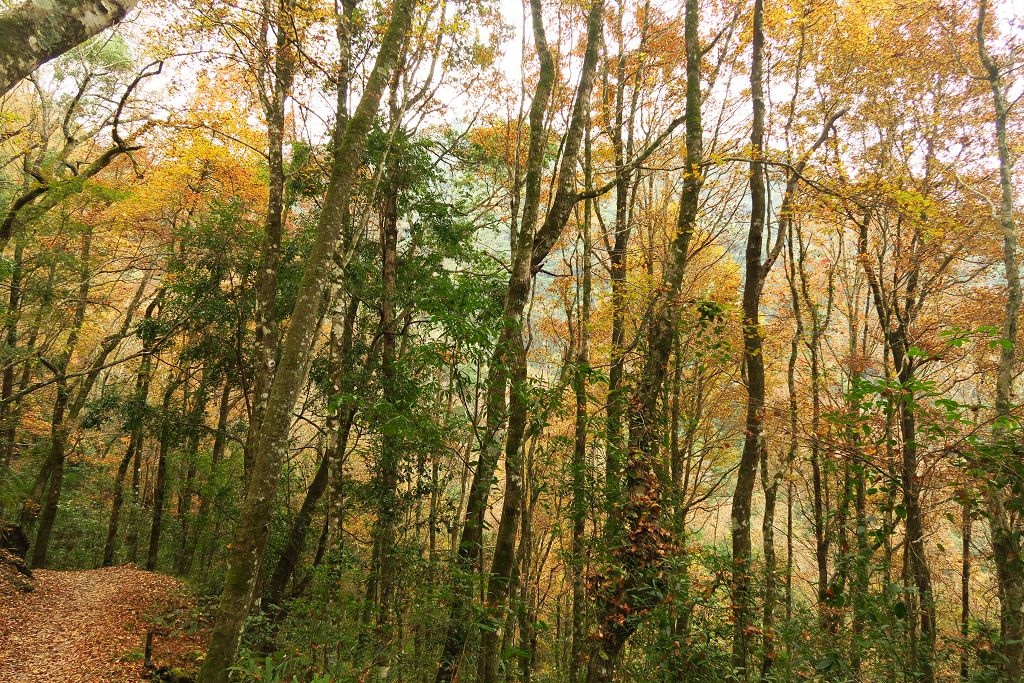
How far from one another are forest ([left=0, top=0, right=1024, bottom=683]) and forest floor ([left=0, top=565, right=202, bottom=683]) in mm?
141

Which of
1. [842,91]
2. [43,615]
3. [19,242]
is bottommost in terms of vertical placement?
[43,615]

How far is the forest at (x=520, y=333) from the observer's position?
502 centimetres

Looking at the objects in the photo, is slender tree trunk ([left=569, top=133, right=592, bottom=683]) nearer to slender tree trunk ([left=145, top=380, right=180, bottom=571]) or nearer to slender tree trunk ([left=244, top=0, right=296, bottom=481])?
slender tree trunk ([left=244, top=0, right=296, bottom=481])

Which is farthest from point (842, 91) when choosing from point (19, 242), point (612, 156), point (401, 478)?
point (19, 242)

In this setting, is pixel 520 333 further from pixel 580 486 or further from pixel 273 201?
pixel 273 201

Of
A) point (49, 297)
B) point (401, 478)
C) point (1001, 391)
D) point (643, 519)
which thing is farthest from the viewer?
point (49, 297)

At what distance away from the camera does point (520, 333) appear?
19.2ft

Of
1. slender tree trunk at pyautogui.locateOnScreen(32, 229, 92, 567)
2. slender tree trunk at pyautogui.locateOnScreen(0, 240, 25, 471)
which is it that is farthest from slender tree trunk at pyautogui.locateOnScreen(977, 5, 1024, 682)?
slender tree trunk at pyautogui.locateOnScreen(32, 229, 92, 567)

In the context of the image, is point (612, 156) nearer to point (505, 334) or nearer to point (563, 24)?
point (563, 24)

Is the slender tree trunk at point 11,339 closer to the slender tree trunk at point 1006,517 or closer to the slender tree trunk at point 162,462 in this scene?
the slender tree trunk at point 162,462

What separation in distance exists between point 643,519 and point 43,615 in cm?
1183

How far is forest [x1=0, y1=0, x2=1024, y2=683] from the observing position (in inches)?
198

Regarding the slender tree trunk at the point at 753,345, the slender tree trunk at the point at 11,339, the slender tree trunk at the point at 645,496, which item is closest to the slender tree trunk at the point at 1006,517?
the slender tree trunk at the point at 753,345

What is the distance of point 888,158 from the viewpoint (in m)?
10.9
